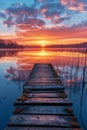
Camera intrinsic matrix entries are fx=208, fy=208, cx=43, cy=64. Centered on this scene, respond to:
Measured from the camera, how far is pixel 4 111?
942cm

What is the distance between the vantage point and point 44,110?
21.2 ft

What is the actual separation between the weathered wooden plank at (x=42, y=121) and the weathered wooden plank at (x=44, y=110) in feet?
0.95

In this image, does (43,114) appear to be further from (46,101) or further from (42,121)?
(46,101)

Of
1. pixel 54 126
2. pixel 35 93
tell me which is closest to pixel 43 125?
pixel 54 126

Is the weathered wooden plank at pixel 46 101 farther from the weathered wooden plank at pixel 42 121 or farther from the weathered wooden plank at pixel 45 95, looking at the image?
the weathered wooden plank at pixel 42 121

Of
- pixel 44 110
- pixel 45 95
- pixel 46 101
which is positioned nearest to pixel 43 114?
pixel 44 110

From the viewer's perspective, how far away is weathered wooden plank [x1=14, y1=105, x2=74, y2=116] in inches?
245

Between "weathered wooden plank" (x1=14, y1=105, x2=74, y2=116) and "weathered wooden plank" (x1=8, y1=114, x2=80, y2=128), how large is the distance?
11.5 inches

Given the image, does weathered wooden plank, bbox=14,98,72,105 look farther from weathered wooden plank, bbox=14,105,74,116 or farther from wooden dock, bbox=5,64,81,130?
weathered wooden plank, bbox=14,105,74,116

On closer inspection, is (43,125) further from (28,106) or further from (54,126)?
(28,106)

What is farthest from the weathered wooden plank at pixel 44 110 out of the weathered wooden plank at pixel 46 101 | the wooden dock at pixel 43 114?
the weathered wooden plank at pixel 46 101

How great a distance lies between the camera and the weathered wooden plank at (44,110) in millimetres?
6211

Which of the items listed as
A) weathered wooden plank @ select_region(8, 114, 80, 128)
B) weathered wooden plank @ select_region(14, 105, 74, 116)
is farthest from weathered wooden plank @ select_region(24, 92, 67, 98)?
weathered wooden plank @ select_region(8, 114, 80, 128)

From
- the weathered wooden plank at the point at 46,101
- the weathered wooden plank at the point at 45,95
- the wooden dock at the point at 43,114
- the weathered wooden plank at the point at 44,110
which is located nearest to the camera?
the wooden dock at the point at 43,114
